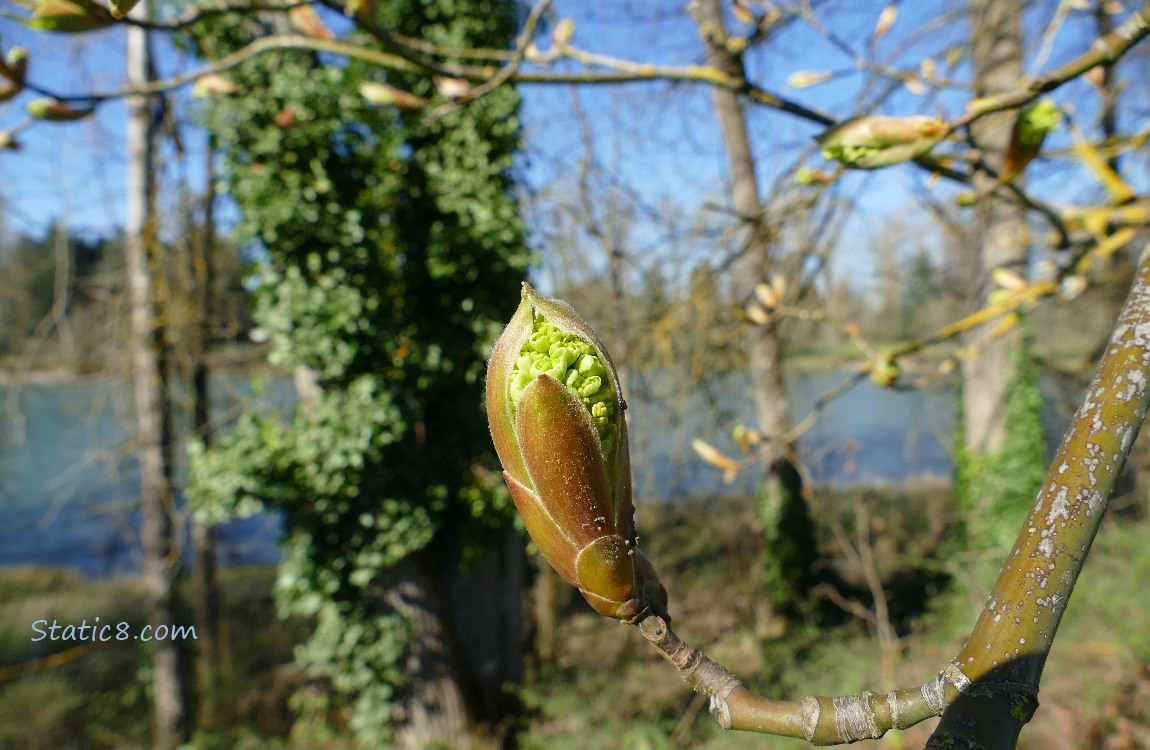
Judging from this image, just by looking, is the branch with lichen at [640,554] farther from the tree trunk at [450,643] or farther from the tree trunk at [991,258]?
the tree trunk at [991,258]

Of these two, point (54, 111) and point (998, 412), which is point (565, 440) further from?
point (998, 412)

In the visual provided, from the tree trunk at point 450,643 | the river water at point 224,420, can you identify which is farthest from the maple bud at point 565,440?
the tree trunk at point 450,643

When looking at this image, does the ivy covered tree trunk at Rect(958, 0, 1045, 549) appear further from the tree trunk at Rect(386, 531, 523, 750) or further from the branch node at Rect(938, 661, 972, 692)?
the branch node at Rect(938, 661, 972, 692)

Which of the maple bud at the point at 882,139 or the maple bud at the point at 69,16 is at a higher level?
the maple bud at the point at 69,16

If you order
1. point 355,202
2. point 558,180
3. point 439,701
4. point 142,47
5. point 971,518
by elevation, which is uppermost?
point 142,47

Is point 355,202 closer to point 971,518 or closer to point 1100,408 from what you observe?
point 1100,408

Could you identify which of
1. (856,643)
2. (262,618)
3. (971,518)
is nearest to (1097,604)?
(971,518)
